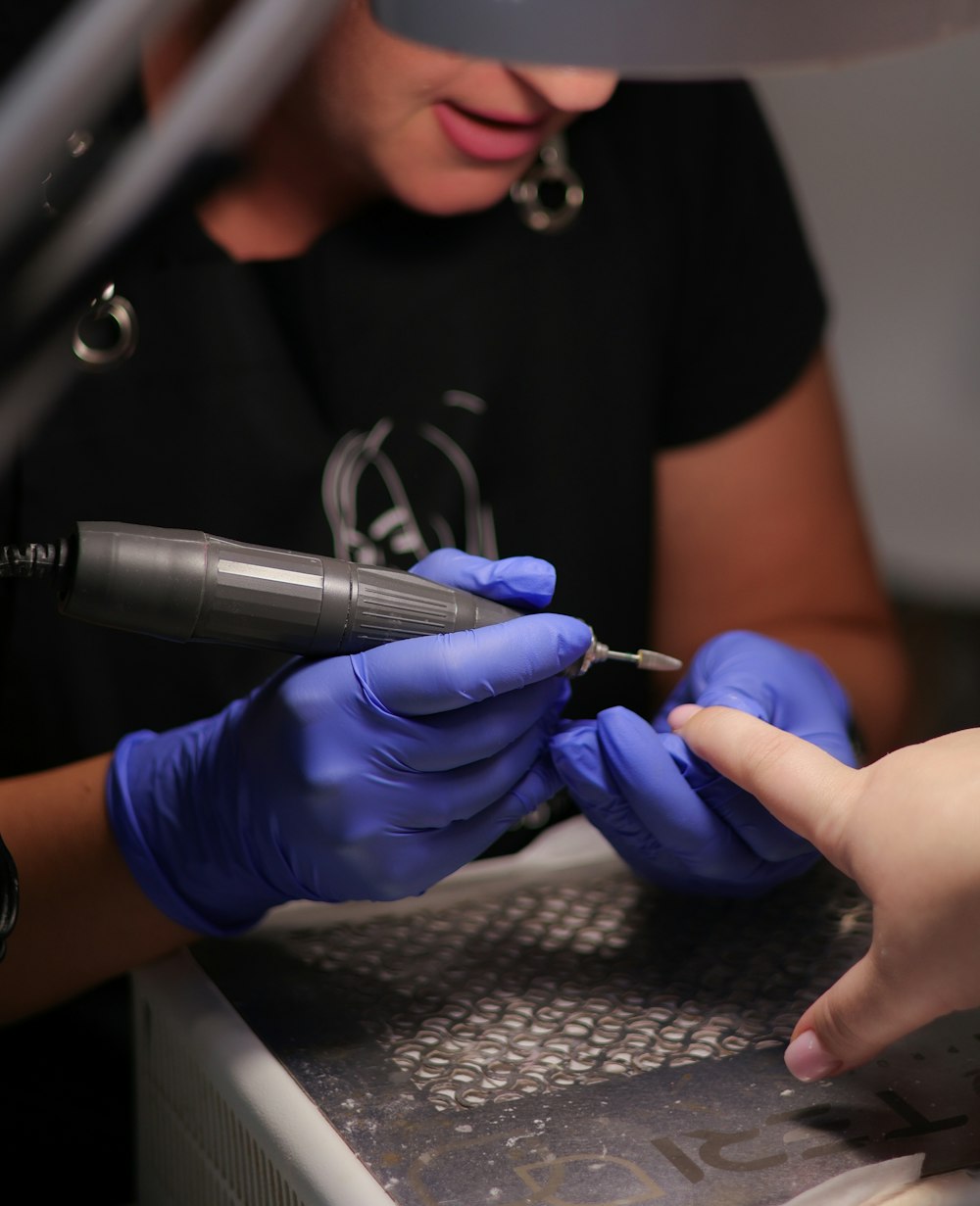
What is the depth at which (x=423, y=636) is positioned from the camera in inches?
26.5

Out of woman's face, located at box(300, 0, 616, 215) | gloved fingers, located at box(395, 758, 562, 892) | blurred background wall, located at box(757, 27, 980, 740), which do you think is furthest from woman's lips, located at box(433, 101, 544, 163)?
blurred background wall, located at box(757, 27, 980, 740)

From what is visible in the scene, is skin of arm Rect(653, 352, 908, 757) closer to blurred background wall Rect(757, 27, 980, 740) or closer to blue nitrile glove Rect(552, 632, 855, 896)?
blue nitrile glove Rect(552, 632, 855, 896)

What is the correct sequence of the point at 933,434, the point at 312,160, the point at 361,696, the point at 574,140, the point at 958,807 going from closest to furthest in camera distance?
the point at 958,807
the point at 361,696
the point at 312,160
the point at 574,140
the point at 933,434

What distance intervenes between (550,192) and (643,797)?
563 millimetres

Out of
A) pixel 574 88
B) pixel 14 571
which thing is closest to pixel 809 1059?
pixel 14 571

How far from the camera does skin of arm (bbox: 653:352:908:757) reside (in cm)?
115

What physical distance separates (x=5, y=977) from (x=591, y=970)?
33 cm

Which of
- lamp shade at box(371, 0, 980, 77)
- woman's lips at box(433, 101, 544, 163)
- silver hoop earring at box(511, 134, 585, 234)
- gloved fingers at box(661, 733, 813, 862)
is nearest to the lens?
lamp shade at box(371, 0, 980, 77)

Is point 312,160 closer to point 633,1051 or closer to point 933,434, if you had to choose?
point 633,1051

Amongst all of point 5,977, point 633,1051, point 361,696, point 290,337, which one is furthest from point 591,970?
point 290,337

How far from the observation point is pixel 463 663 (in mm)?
651

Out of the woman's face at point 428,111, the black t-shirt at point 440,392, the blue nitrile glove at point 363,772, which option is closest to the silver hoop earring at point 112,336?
the black t-shirt at point 440,392

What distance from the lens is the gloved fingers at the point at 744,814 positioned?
71cm

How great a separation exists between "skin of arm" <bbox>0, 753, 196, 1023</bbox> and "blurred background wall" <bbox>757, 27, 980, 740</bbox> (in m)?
1.65
